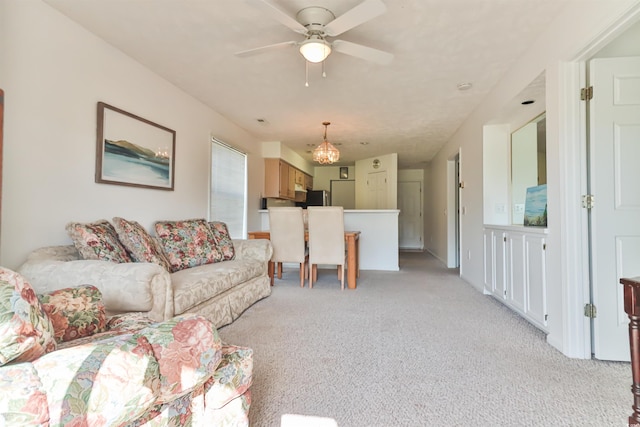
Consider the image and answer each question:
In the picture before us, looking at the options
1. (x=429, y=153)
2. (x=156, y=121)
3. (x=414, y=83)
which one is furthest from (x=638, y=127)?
(x=429, y=153)

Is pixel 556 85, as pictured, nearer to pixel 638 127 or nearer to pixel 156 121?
pixel 638 127

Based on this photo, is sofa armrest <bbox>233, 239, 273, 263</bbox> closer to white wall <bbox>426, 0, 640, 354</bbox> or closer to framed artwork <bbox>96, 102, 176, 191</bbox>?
framed artwork <bbox>96, 102, 176, 191</bbox>

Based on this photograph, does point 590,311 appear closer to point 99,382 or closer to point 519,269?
point 519,269

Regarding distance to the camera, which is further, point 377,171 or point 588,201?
point 377,171

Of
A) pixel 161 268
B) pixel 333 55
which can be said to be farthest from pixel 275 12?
pixel 161 268

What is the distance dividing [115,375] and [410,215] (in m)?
8.78

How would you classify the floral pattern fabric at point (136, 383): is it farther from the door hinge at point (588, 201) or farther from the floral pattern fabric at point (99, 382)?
the door hinge at point (588, 201)

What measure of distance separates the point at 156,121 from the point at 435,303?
3394 mm

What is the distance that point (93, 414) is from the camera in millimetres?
694

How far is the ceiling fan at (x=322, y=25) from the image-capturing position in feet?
5.83

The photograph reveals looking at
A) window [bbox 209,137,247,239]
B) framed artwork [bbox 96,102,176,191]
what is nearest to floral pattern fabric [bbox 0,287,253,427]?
framed artwork [bbox 96,102,176,191]

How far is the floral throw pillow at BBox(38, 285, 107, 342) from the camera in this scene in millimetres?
1199

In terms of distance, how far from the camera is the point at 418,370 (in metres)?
1.78

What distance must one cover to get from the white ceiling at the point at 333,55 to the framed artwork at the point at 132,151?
1.86 feet
